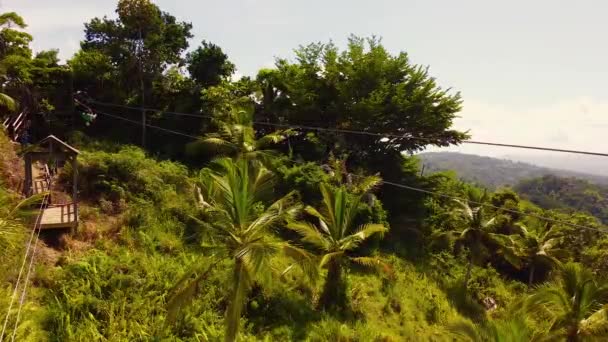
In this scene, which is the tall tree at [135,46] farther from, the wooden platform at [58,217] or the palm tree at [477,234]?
the palm tree at [477,234]

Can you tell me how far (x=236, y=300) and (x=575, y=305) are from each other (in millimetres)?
8671

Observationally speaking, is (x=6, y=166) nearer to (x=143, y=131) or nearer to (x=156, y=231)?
(x=156, y=231)

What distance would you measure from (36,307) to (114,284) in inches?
74.4

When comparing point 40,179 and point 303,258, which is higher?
point 40,179

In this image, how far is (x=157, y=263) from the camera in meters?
12.7

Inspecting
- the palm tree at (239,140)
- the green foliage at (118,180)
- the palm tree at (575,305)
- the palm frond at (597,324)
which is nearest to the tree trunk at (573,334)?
the palm tree at (575,305)

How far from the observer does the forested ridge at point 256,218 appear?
9953 mm

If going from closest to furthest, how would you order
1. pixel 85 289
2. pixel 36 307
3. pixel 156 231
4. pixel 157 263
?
pixel 36 307, pixel 85 289, pixel 157 263, pixel 156 231

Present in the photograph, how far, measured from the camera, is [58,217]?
13008 millimetres

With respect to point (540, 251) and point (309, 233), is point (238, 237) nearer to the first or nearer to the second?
point (309, 233)

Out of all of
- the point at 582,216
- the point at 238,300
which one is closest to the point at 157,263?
the point at 238,300

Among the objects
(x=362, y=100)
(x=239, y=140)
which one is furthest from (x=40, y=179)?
(x=362, y=100)

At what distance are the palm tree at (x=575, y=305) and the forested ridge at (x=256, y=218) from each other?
4cm

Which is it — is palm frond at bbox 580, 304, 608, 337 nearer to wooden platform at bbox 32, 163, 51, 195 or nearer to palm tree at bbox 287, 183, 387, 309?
palm tree at bbox 287, 183, 387, 309
